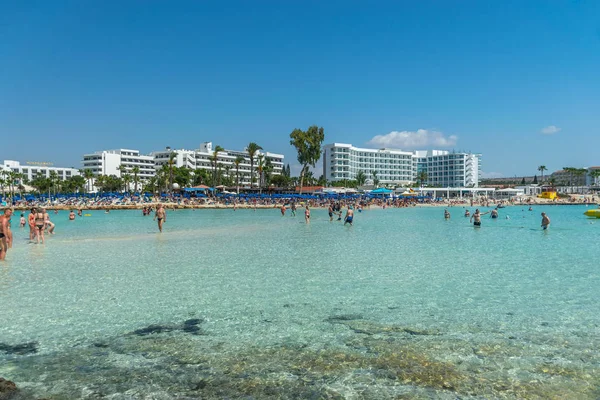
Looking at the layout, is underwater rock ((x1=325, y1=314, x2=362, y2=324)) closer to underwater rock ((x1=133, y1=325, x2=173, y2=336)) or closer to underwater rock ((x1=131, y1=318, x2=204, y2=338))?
underwater rock ((x1=131, y1=318, x2=204, y2=338))

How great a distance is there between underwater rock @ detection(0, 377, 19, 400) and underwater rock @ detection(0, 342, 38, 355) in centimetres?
146

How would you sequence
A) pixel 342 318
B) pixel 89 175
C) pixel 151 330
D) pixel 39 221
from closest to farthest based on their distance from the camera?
pixel 151 330 → pixel 342 318 → pixel 39 221 → pixel 89 175

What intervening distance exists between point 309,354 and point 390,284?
215 inches

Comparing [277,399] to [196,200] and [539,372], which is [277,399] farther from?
[196,200]

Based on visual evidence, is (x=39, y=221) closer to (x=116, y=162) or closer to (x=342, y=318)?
(x=342, y=318)

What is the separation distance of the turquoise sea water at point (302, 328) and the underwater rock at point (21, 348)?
0.10 feet

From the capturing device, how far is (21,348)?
22.5 feet

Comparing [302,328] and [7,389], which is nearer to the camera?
[7,389]

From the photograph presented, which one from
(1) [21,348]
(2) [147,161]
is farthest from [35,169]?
(1) [21,348]

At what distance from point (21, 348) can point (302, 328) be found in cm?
454

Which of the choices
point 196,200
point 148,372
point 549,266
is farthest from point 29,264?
point 196,200

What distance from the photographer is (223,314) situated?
8812 mm

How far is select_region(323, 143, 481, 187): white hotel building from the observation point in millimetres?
160500

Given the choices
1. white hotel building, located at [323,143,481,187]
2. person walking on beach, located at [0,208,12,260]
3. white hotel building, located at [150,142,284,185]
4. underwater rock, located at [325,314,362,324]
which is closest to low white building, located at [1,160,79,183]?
Result: white hotel building, located at [150,142,284,185]
